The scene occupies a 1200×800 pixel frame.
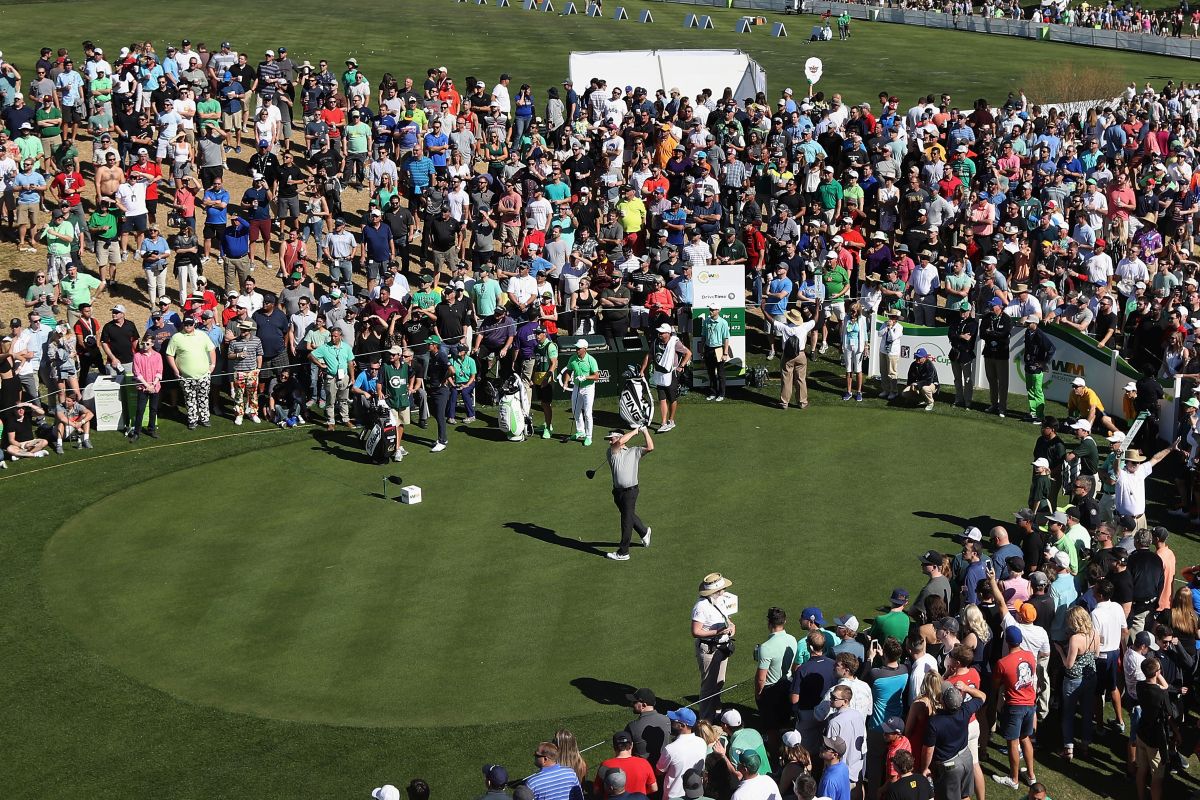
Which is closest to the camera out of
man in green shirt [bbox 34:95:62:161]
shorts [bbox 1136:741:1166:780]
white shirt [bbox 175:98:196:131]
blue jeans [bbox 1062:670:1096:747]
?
shorts [bbox 1136:741:1166:780]

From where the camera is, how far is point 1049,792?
16938 millimetres

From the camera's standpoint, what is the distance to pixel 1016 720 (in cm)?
1667

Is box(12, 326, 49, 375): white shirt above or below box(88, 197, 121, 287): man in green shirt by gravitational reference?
below

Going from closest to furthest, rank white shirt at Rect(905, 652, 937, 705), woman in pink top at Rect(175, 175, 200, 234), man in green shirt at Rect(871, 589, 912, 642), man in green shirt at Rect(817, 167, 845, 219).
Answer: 1. white shirt at Rect(905, 652, 937, 705)
2. man in green shirt at Rect(871, 589, 912, 642)
3. woman in pink top at Rect(175, 175, 200, 234)
4. man in green shirt at Rect(817, 167, 845, 219)

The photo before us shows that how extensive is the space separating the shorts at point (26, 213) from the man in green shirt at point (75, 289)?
4.93 metres

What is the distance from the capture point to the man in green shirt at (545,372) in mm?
27328

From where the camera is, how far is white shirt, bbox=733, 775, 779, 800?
13852 mm

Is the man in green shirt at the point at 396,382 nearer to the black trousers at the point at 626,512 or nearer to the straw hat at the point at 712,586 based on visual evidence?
the black trousers at the point at 626,512

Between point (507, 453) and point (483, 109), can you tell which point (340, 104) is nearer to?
point (483, 109)

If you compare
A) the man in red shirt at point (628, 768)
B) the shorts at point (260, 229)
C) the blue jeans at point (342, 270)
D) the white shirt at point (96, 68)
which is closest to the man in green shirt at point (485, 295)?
→ the blue jeans at point (342, 270)

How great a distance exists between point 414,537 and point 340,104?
18999 mm

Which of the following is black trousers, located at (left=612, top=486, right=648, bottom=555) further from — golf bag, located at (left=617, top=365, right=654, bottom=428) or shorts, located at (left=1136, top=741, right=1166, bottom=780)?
shorts, located at (left=1136, top=741, right=1166, bottom=780)

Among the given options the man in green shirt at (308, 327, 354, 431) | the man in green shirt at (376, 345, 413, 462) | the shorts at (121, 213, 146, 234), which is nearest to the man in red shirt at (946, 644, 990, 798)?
the man in green shirt at (376, 345, 413, 462)

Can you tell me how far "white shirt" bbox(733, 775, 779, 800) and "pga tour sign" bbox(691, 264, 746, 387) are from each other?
1598 cm
